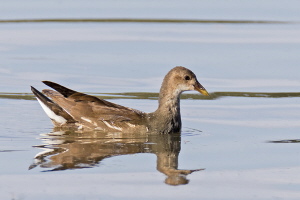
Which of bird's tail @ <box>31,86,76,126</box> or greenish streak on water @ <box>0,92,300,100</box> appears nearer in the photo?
bird's tail @ <box>31,86,76,126</box>

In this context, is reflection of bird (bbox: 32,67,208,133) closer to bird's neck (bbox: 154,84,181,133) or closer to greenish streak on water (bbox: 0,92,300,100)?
bird's neck (bbox: 154,84,181,133)

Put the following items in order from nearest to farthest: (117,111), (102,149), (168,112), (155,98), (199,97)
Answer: (102,149) < (117,111) < (168,112) < (155,98) < (199,97)

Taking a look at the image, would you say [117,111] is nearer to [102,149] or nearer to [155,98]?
[102,149]

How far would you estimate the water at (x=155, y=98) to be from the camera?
9391 millimetres

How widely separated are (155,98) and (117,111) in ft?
7.44

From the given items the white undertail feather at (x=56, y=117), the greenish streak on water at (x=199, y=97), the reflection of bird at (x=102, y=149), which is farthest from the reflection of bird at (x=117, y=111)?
the greenish streak on water at (x=199, y=97)

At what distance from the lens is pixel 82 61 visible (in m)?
16.7

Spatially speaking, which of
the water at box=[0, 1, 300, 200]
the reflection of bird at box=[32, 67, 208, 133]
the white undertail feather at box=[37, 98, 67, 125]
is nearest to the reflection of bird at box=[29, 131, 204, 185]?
the water at box=[0, 1, 300, 200]

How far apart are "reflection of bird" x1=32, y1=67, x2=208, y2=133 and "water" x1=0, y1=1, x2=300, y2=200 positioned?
9.6 inches

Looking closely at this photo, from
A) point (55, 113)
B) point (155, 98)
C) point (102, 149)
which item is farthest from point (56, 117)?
point (155, 98)

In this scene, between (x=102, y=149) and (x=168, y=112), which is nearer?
(x=102, y=149)

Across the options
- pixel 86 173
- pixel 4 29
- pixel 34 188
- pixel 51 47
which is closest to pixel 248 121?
pixel 86 173

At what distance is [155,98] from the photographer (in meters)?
14.6

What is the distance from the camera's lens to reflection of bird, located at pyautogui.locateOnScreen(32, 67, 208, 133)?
12.3 m
